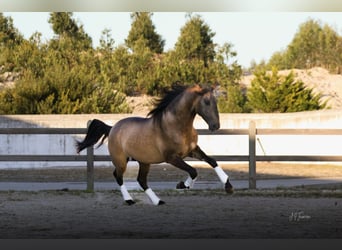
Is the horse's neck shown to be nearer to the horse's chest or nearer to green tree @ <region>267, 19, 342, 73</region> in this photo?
the horse's chest

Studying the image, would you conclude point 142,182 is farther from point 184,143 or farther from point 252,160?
point 252,160

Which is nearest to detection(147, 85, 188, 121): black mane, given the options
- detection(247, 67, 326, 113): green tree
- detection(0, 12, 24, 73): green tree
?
detection(247, 67, 326, 113): green tree

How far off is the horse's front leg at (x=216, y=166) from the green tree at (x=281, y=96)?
47.8 ft

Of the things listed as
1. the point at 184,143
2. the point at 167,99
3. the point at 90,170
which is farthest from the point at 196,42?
the point at 184,143

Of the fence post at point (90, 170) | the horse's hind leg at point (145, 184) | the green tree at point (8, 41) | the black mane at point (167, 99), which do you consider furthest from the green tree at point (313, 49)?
the horse's hind leg at point (145, 184)

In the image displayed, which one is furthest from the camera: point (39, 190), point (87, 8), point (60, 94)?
point (60, 94)

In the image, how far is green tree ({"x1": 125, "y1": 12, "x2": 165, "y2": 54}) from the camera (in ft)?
101

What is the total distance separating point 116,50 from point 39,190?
17.2 meters

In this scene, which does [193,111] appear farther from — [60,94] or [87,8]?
[60,94]

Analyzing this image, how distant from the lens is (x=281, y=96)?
83.8 ft

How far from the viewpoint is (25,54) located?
27.6m

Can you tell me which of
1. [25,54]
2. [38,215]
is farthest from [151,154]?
[25,54]

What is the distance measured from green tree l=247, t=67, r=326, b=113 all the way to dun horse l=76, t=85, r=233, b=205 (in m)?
14.2

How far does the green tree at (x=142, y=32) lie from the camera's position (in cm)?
3064
